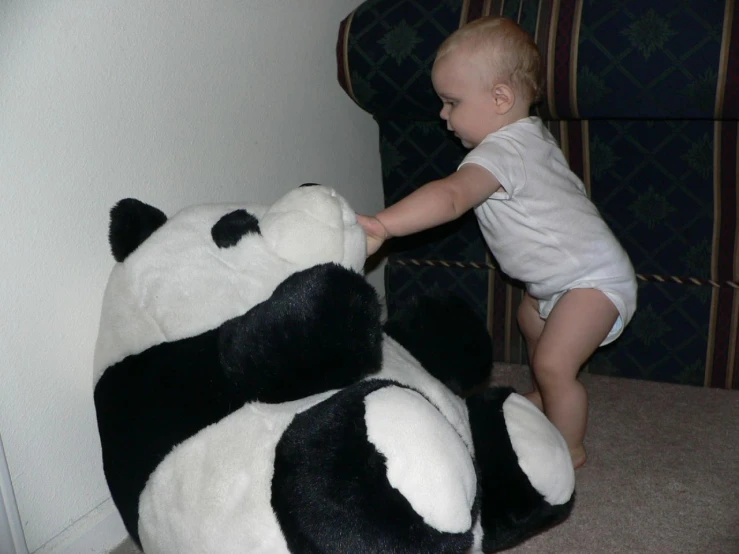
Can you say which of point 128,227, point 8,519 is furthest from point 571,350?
point 8,519

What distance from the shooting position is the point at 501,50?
47.1 inches

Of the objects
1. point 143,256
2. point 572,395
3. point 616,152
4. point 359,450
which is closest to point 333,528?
point 359,450

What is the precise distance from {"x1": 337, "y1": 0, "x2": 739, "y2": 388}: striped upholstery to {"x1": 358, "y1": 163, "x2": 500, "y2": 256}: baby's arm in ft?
0.98

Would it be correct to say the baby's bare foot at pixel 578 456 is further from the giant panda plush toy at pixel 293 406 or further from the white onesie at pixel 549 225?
the giant panda plush toy at pixel 293 406

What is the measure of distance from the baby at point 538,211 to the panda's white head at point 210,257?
0.44 m

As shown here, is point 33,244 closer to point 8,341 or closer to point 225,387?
point 8,341

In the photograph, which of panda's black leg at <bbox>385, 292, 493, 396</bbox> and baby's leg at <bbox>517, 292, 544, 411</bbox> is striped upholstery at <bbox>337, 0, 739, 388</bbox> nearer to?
baby's leg at <bbox>517, 292, 544, 411</bbox>

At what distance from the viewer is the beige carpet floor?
3.52 ft

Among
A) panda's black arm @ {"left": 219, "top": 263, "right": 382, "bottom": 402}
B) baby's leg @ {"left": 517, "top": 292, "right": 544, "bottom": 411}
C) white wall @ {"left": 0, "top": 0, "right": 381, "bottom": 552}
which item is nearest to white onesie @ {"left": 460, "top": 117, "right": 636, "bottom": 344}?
baby's leg @ {"left": 517, "top": 292, "right": 544, "bottom": 411}

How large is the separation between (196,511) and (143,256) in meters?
0.28

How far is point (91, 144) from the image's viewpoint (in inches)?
37.2

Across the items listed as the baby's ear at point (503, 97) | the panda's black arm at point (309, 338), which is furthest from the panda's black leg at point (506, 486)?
the baby's ear at point (503, 97)

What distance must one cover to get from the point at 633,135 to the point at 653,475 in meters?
0.58

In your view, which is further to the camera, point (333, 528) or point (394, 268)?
point (394, 268)
